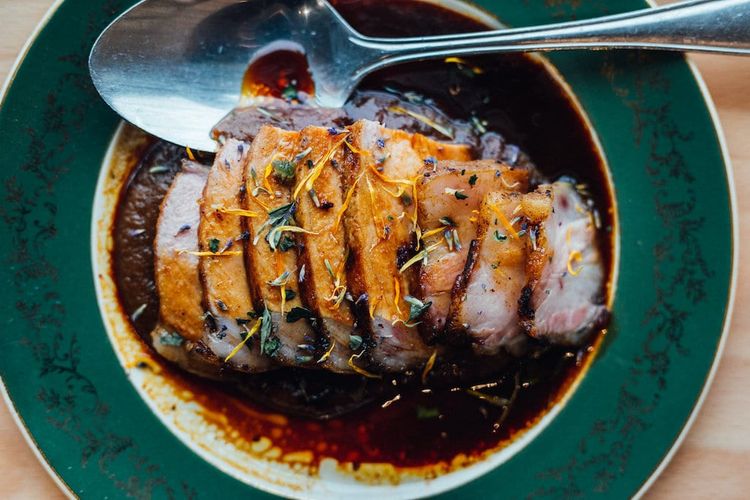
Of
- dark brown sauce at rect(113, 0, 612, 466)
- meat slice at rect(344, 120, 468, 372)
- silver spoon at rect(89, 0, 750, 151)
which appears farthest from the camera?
dark brown sauce at rect(113, 0, 612, 466)

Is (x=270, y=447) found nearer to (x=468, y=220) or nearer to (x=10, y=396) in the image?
(x=10, y=396)

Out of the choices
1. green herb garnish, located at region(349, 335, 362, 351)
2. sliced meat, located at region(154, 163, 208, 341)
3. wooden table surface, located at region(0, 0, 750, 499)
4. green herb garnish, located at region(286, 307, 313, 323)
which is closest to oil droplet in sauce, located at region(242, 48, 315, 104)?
sliced meat, located at region(154, 163, 208, 341)

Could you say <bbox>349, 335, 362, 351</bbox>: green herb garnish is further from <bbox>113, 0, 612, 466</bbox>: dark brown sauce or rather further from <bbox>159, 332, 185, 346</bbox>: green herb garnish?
<bbox>159, 332, 185, 346</bbox>: green herb garnish

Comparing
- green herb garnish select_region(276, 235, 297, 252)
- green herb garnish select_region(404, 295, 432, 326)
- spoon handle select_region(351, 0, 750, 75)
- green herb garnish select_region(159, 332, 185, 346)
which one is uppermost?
spoon handle select_region(351, 0, 750, 75)

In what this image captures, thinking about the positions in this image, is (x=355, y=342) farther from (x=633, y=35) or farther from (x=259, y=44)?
(x=633, y=35)

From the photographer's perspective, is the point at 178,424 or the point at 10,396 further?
the point at 178,424

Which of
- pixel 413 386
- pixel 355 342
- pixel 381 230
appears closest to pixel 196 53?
pixel 381 230

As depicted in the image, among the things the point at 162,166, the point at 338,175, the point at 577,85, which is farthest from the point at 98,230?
the point at 577,85
